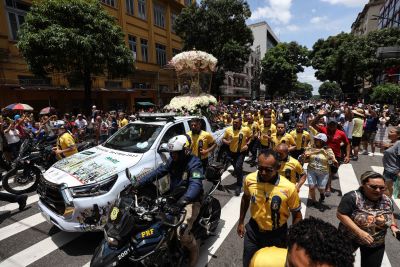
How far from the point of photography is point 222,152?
869 centimetres

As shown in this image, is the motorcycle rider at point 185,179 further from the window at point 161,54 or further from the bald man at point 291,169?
the window at point 161,54

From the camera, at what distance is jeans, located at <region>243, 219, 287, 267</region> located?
272 centimetres

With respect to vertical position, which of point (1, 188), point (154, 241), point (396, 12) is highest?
point (396, 12)

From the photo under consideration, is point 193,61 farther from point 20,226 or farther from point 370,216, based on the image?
point 370,216

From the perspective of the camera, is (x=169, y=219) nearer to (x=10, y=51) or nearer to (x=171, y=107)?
(x=171, y=107)

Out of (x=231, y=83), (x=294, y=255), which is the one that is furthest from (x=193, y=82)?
(x=231, y=83)

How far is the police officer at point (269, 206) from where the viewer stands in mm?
2674

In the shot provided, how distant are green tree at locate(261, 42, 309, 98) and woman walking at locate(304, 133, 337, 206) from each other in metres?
43.4

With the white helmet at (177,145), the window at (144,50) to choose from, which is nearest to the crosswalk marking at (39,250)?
the white helmet at (177,145)

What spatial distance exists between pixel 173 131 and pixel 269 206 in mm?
3650

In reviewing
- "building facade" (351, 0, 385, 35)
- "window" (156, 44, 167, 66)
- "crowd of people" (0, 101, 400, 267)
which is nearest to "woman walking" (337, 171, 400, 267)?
"crowd of people" (0, 101, 400, 267)

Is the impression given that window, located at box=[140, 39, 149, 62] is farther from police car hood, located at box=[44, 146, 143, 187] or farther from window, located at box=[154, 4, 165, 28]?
police car hood, located at box=[44, 146, 143, 187]

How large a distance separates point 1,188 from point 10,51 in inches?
522

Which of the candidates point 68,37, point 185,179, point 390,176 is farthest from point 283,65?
point 185,179
